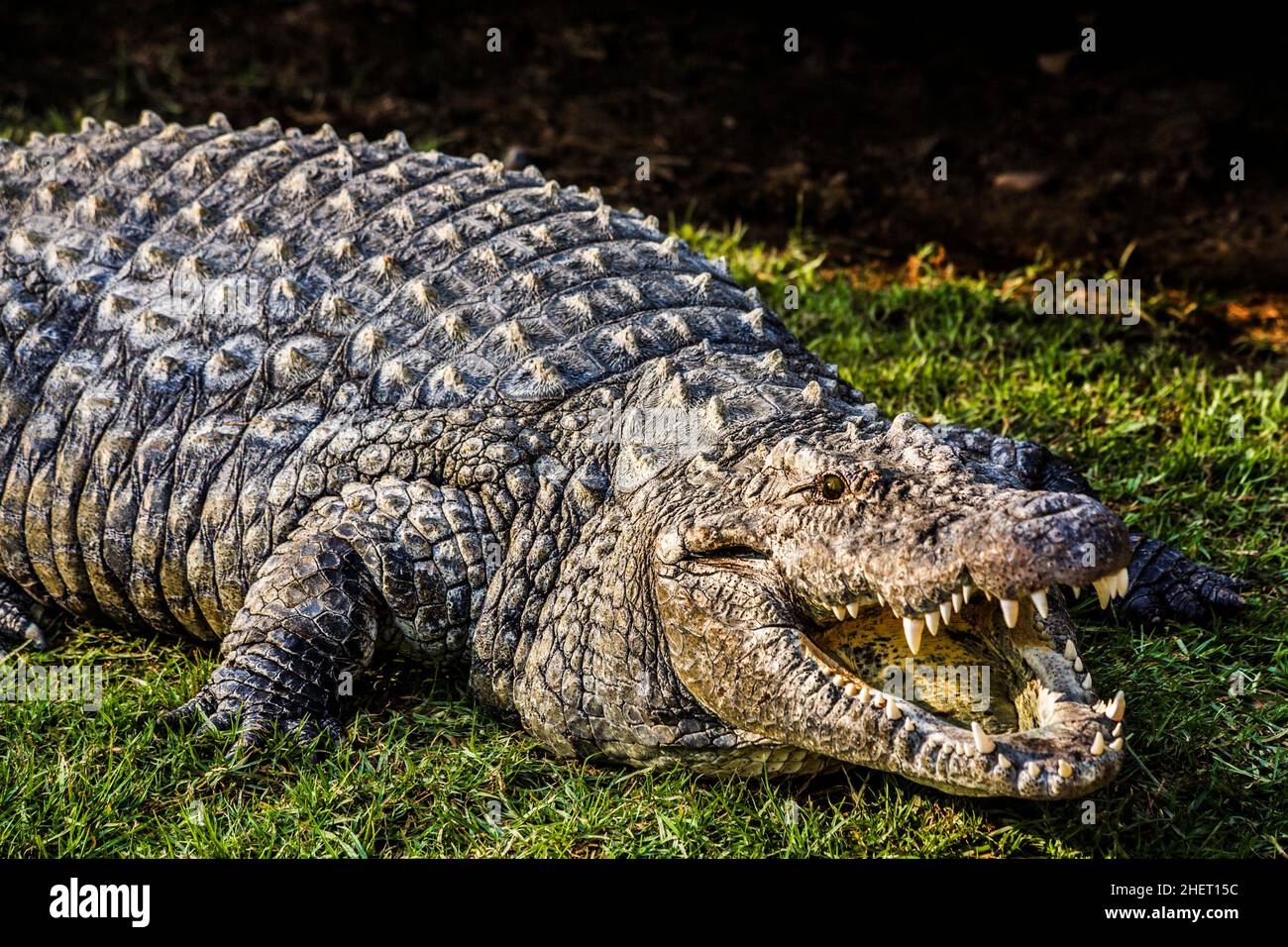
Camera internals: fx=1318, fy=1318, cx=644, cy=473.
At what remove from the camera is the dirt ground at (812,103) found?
780 cm

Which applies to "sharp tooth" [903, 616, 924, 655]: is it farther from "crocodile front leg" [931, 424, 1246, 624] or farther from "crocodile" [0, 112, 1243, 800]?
"crocodile front leg" [931, 424, 1246, 624]

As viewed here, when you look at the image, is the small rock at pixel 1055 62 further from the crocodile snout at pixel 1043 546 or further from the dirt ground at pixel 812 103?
the crocodile snout at pixel 1043 546

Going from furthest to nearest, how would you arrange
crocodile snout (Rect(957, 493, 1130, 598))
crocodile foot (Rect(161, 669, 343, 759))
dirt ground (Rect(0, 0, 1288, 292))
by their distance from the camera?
dirt ground (Rect(0, 0, 1288, 292)), crocodile foot (Rect(161, 669, 343, 759)), crocodile snout (Rect(957, 493, 1130, 598))

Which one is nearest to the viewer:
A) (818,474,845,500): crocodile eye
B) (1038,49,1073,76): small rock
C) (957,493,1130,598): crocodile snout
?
(957,493,1130,598): crocodile snout

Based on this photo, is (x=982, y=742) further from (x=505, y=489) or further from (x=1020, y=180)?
(x=1020, y=180)

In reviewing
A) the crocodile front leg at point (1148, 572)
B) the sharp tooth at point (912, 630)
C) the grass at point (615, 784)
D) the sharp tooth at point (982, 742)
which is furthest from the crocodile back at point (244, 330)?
the sharp tooth at point (982, 742)

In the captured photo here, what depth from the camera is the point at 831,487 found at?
140 inches

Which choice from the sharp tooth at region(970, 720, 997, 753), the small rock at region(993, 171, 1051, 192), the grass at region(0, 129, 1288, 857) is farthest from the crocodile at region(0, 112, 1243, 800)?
the small rock at region(993, 171, 1051, 192)

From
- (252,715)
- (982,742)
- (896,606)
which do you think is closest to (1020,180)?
(896,606)

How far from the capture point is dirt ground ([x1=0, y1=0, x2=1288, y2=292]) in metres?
7.80

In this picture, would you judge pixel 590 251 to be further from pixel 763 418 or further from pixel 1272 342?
pixel 1272 342

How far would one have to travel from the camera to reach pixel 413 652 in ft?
14.2

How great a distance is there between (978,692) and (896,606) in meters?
0.48
